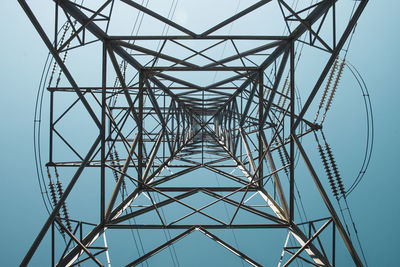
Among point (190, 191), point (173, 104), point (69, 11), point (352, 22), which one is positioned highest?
point (173, 104)

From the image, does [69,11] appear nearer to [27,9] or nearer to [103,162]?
[27,9]

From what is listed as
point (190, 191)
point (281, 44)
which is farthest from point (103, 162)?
point (281, 44)

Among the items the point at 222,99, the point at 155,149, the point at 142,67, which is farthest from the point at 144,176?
the point at 222,99

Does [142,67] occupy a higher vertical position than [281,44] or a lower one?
higher

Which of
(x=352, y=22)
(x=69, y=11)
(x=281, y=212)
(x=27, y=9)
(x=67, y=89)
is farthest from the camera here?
(x=67, y=89)

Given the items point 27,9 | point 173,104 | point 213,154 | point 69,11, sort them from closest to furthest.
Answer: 1. point 27,9
2. point 69,11
3. point 173,104
4. point 213,154

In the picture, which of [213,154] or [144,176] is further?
[213,154]

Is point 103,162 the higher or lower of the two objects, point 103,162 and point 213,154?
the lower

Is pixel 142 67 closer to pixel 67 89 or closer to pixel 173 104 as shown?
pixel 67 89

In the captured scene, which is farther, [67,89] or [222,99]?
[222,99]
